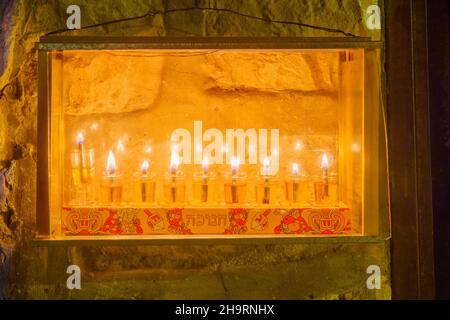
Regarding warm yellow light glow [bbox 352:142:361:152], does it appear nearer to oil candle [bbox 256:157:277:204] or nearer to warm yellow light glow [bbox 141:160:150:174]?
oil candle [bbox 256:157:277:204]

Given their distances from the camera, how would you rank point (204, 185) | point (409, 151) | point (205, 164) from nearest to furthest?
point (409, 151), point (204, 185), point (205, 164)

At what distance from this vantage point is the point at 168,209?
316cm

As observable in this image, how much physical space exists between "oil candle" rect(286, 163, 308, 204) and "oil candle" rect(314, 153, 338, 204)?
8 centimetres

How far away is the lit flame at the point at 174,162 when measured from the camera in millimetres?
3447

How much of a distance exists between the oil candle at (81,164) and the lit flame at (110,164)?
0.12 metres

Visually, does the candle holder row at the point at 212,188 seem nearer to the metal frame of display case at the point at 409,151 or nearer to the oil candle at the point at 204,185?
the oil candle at the point at 204,185

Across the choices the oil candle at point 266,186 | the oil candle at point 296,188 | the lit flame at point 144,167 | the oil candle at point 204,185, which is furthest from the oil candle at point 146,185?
the oil candle at point 296,188

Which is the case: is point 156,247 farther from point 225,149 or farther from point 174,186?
point 225,149

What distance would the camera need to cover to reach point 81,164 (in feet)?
11.3

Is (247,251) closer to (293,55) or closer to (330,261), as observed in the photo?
(330,261)

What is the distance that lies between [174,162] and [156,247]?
602 millimetres

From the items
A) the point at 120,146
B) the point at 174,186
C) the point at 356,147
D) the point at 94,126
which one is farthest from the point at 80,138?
the point at 356,147
